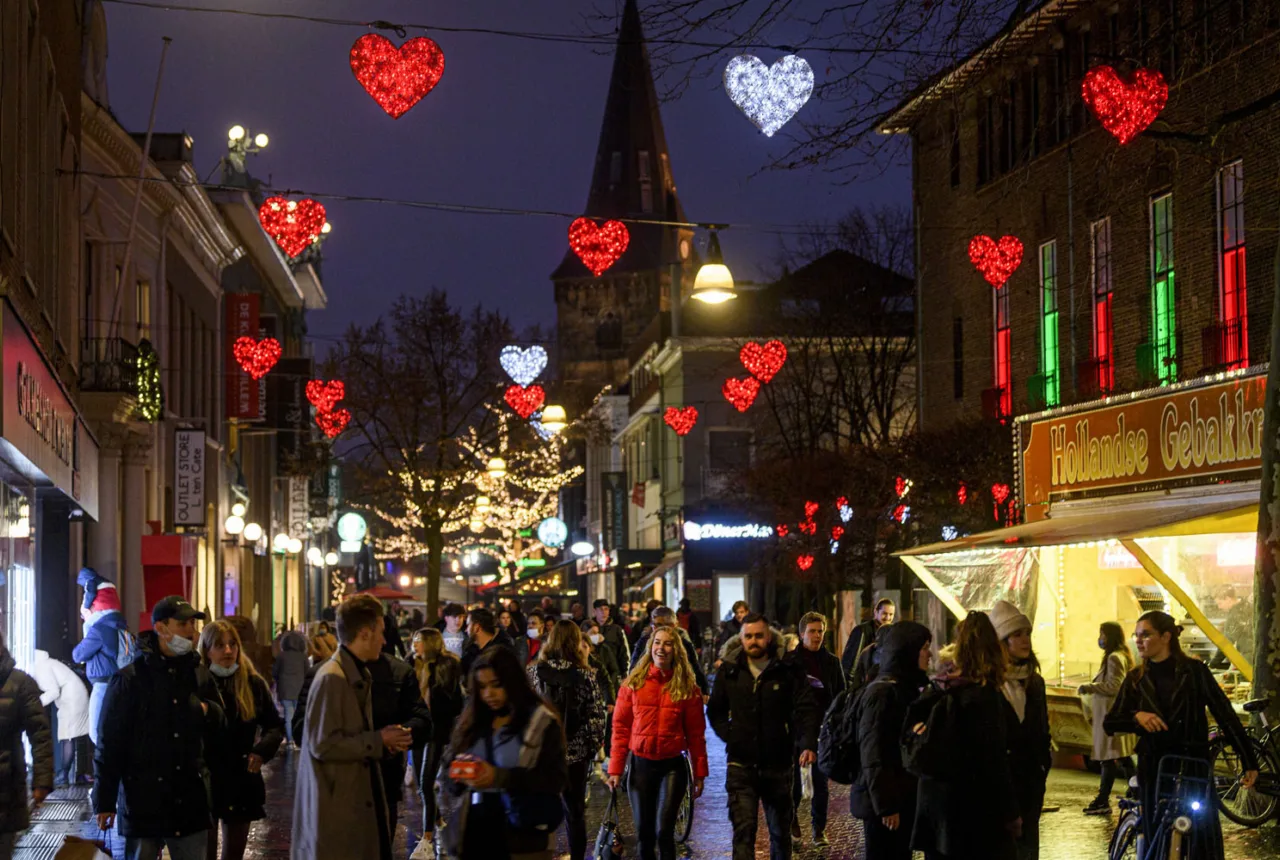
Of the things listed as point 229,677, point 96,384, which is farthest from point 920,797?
point 96,384

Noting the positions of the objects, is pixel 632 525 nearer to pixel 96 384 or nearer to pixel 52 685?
pixel 96 384

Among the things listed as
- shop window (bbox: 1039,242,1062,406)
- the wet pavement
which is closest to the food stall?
the wet pavement

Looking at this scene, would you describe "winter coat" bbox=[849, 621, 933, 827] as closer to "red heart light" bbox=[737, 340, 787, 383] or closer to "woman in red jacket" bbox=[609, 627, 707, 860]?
"woman in red jacket" bbox=[609, 627, 707, 860]

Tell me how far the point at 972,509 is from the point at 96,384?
47.2ft

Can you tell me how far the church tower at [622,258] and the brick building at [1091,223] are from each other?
3561 inches

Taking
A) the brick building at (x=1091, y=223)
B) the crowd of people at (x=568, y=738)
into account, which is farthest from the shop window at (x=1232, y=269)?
the crowd of people at (x=568, y=738)

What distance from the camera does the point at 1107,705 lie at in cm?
1725

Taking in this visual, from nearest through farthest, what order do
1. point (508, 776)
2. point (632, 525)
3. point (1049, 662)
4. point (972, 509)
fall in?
point (508, 776) < point (1049, 662) < point (972, 509) < point (632, 525)

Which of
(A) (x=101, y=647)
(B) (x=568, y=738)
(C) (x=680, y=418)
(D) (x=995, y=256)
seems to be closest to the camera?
(B) (x=568, y=738)

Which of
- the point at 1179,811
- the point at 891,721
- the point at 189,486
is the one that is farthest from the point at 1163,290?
the point at 189,486

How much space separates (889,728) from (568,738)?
12.6 feet

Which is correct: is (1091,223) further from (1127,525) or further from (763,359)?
(763,359)

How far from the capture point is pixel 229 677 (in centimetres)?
1042

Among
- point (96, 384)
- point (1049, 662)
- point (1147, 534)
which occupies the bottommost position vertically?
point (1049, 662)
